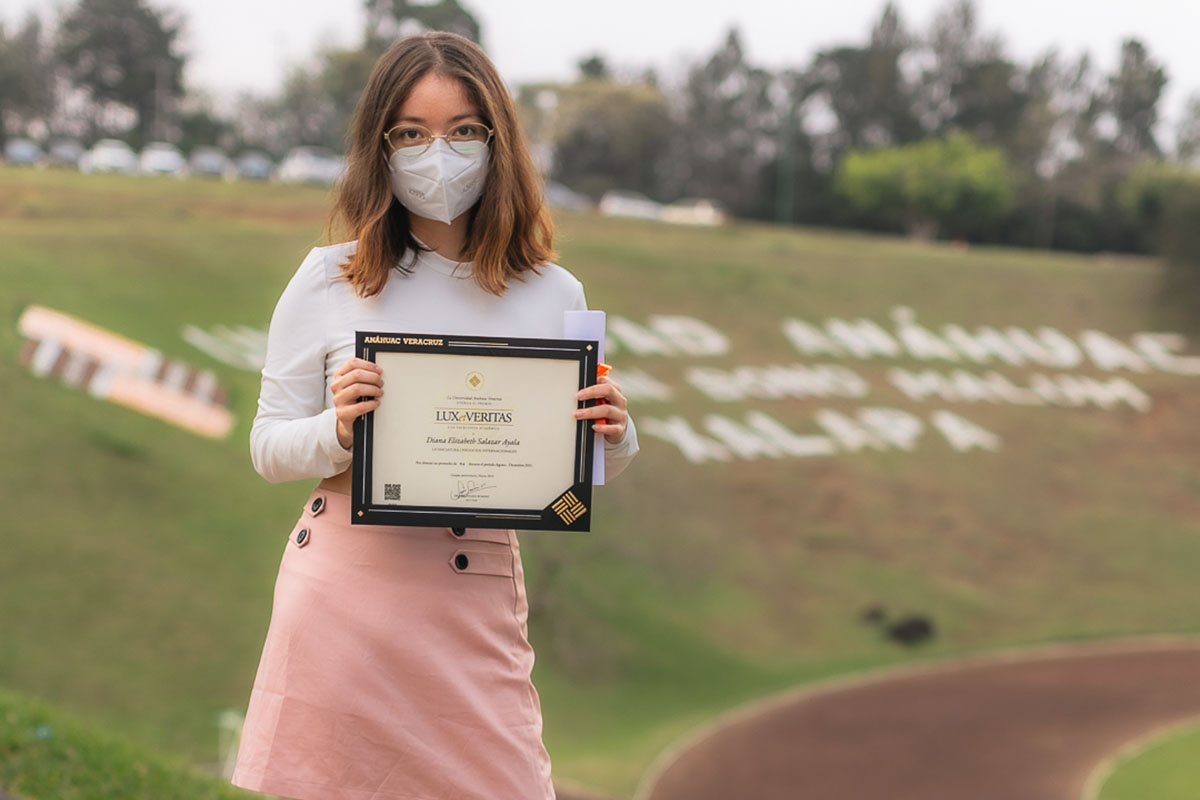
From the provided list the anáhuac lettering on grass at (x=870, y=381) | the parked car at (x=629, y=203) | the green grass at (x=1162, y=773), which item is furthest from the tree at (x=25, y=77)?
the green grass at (x=1162, y=773)

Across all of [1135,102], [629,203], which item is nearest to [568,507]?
[629,203]

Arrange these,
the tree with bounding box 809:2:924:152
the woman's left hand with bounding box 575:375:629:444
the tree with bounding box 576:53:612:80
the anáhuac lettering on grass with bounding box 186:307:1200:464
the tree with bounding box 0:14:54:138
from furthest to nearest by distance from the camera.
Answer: the tree with bounding box 576:53:612:80, the tree with bounding box 809:2:924:152, the tree with bounding box 0:14:54:138, the anáhuac lettering on grass with bounding box 186:307:1200:464, the woman's left hand with bounding box 575:375:629:444

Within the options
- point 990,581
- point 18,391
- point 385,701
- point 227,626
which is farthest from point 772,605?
point 385,701

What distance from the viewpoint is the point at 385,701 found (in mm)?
2389

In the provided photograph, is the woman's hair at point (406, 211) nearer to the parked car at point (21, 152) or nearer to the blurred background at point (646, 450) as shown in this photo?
the blurred background at point (646, 450)

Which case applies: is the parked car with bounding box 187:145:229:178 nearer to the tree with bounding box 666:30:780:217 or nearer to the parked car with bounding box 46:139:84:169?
the parked car with bounding box 46:139:84:169

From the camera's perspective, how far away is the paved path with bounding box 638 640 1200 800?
1499 cm

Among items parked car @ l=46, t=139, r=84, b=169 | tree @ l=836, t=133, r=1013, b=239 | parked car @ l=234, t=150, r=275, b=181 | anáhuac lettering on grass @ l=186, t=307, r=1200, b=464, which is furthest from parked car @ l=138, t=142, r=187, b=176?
tree @ l=836, t=133, r=1013, b=239

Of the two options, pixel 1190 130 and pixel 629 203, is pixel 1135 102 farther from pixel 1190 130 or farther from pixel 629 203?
pixel 629 203

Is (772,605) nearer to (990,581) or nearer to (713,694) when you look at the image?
(713,694)

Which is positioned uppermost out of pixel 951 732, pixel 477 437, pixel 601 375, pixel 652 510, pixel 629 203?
pixel 601 375

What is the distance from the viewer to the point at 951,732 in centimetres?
1641

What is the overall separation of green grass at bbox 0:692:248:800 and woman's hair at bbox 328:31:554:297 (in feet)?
9.21

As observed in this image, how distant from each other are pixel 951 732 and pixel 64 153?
2444 cm
